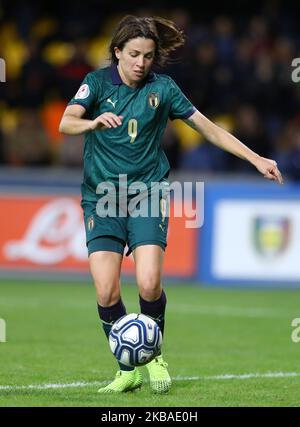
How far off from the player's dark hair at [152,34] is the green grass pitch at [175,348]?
2154mm

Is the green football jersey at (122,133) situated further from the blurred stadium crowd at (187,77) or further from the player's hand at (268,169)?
the blurred stadium crowd at (187,77)

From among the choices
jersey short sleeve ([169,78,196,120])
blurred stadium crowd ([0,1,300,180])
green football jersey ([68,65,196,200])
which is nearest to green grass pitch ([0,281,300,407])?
green football jersey ([68,65,196,200])

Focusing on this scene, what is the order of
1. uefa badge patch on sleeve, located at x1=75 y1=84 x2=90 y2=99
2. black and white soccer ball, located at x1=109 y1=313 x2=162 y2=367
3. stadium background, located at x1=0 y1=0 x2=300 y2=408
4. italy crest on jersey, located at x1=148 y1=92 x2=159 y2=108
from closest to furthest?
1. black and white soccer ball, located at x1=109 y1=313 x2=162 y2=367
2. uefa badge patch on sleeve, located at x1=75 y1=84 x2=90 y2=99
3. italy crest on jersey, located at x1=148 y1=92 x2=159 y2=108
4. stadium background, located at x1=0 y1=0 x2=300 y2=408

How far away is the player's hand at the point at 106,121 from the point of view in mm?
6656

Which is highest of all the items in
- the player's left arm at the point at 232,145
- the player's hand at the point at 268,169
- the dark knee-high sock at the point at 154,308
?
the player's left arm at the point at 232,145

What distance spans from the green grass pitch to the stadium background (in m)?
0.02

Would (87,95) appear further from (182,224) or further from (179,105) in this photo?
(182,224)

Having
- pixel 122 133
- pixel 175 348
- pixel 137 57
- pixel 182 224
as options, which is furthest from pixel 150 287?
pixel 182 224

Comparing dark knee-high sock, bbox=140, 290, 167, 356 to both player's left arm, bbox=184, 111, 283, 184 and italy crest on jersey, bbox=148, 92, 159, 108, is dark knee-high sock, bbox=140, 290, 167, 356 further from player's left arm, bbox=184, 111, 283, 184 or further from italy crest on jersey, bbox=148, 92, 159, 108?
italy crest on jersey, bbox=148, 92, 159, 108

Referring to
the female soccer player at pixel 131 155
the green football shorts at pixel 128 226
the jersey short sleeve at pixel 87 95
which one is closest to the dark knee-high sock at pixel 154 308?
the female soccer player at pixel 131 155

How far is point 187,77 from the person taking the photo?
1764 cm

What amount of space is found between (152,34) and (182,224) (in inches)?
318

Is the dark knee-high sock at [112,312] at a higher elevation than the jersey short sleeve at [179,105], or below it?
below

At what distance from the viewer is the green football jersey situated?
727cm
